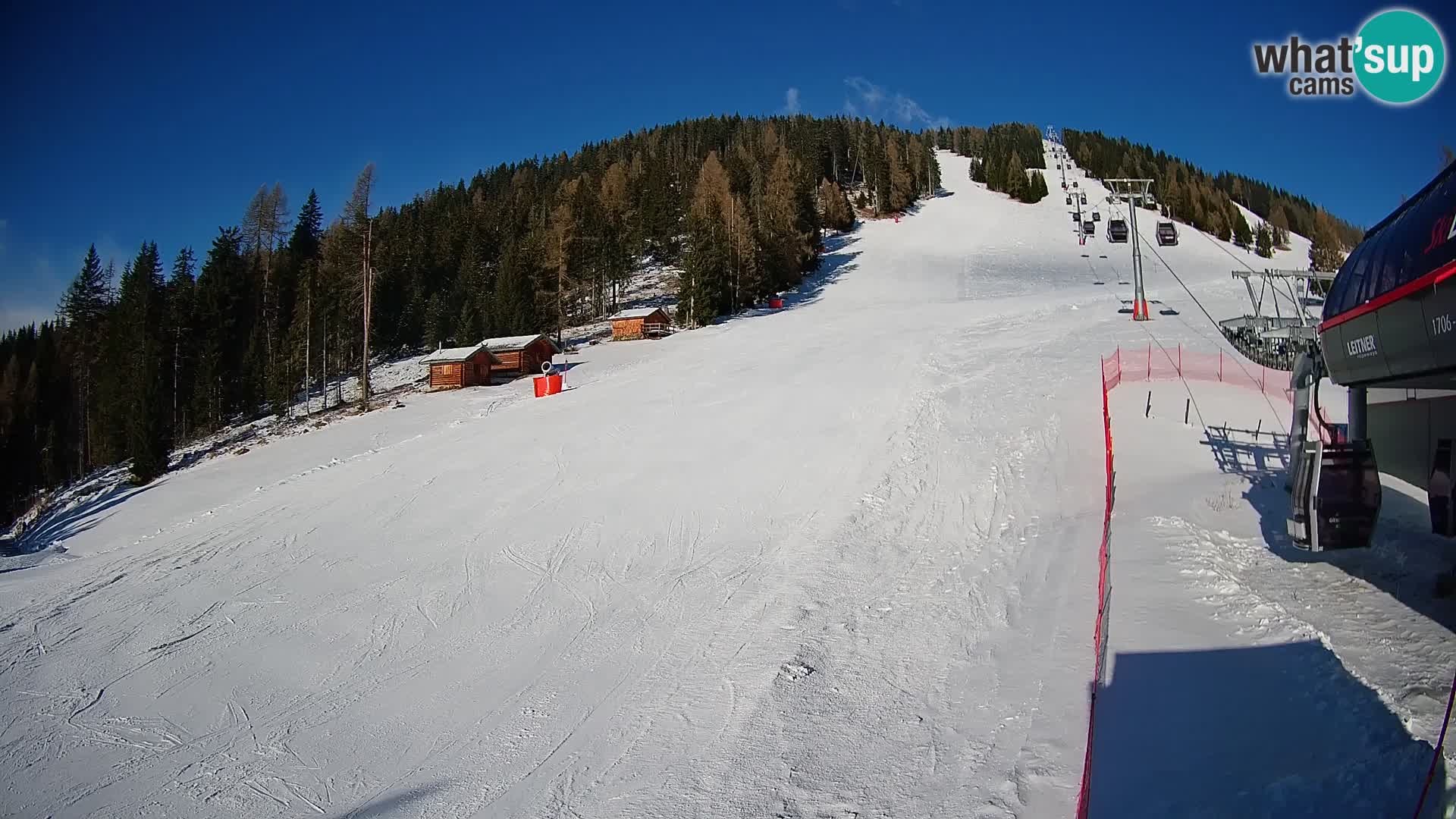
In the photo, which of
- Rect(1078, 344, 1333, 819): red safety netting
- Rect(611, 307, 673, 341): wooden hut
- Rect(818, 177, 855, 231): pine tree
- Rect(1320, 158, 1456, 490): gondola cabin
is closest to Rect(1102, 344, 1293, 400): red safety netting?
Rect(1078, 344, 1333, 819): red safety netting

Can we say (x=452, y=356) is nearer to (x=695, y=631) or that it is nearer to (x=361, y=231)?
(x=361, y=231)

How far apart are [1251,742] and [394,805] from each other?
6978mm

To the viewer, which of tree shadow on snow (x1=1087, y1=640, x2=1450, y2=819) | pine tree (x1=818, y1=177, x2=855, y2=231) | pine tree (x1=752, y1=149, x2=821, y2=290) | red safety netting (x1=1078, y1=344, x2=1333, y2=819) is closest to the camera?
tree shadow on snow (x1=1087, y1=640, x2=1450, y2=819)

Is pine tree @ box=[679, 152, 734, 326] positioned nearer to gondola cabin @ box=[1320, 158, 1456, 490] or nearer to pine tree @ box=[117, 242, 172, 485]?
pine tree @ box=[117, 242, 172, 485]

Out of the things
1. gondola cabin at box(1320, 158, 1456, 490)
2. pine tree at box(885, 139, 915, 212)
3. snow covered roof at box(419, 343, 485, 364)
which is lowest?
gondola cabin at box(1320, 158, 1456, 490)

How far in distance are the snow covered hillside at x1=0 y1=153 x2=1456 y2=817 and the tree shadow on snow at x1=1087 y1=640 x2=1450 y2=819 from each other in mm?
38

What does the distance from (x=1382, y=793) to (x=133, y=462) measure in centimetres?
3771

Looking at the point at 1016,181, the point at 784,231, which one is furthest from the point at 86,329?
the point at 1016,181

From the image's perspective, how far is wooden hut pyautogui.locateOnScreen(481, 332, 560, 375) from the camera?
38.6 metres

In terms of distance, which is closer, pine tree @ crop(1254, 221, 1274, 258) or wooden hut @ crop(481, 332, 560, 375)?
wooden hut @ crop(481, 332, 560, 375)

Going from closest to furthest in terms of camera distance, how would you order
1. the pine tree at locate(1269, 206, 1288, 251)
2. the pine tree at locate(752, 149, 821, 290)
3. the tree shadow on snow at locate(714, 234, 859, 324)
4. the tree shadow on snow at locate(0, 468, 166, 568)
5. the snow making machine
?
the snow making machine → the tree shadow on snow at locate(0, 468, 166, 568) → the tree shadow on snow at locate(714, 234, 859, 324) → the pine tree at locate(752, 149, 821, 290) → the pine tree at locate(1269, 206, 1288, 251)

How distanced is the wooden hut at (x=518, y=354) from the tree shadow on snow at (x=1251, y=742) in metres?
35.2

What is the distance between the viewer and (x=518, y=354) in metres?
38.8

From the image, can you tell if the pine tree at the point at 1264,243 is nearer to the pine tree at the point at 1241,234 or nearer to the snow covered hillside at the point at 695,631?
the pine tree at the point at 1241,234
